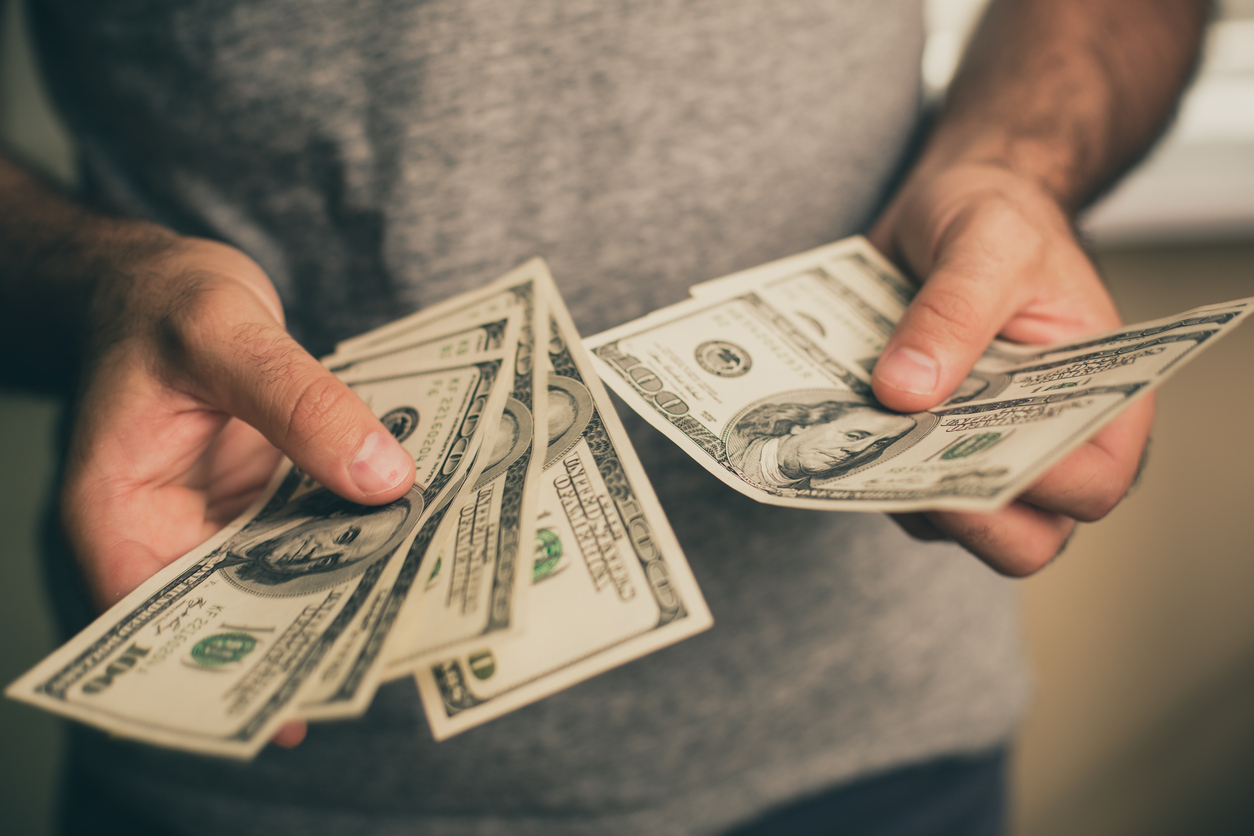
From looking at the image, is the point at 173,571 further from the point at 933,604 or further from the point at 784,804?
the point at 933,604

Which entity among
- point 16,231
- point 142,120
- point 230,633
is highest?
point 142,120

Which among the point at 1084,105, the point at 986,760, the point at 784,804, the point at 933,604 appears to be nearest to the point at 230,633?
the point at 784,804

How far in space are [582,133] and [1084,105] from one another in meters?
0.83

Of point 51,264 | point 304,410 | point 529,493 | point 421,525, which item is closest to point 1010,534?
point 529,493

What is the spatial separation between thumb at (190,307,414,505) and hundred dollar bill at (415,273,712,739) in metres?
0.18

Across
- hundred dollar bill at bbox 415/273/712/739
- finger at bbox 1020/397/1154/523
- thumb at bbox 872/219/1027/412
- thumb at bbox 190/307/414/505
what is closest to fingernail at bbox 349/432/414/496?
thumb at bbox 190/307/414/505

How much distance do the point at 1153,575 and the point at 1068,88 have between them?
1607mm

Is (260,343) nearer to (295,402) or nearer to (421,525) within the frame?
(295,402)

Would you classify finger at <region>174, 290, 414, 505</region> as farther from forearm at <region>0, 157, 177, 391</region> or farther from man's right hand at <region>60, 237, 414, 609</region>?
forearm at <region>0, 157, 177, 391</region>

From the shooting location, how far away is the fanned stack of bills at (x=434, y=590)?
0.51m

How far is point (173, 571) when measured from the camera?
619mm

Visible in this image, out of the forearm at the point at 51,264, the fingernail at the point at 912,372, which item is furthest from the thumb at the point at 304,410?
the fingernail at the point at 912,372

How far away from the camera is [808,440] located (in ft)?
2.29

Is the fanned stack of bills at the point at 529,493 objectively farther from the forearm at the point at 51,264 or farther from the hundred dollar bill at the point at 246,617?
the forearm at the point at 51,264
